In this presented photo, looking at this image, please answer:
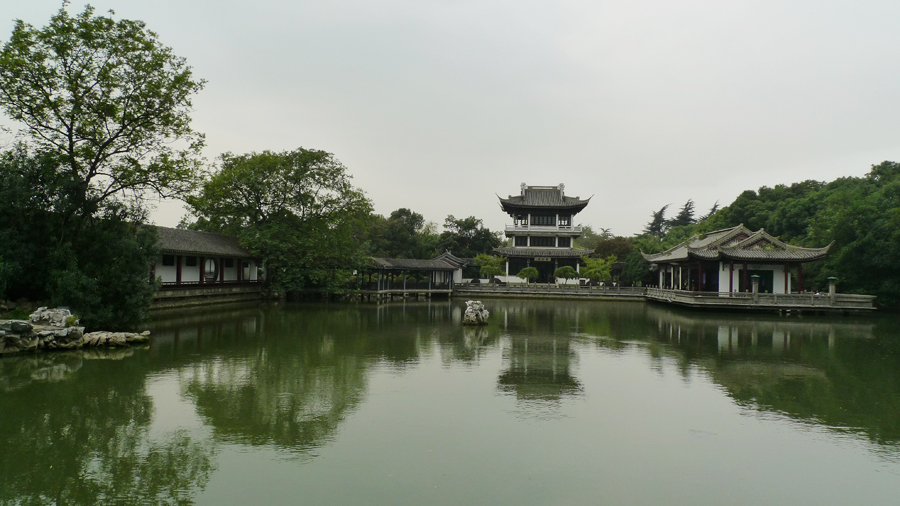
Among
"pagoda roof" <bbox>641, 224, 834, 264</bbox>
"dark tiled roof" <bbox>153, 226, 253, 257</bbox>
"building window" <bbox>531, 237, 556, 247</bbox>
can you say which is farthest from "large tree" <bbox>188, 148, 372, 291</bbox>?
"pagoda roof" <bbox>641, 224, 834, 264</bbox>

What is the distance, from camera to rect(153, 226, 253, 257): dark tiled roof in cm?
2394

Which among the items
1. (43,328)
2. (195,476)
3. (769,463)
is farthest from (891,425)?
(43,328)

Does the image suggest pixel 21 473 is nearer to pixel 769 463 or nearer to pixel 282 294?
pixel 769 463

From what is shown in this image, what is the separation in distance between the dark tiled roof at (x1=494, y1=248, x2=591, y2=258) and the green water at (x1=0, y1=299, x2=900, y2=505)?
1077 inches

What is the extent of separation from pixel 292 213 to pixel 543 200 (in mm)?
22398

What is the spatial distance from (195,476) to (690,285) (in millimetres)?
31595

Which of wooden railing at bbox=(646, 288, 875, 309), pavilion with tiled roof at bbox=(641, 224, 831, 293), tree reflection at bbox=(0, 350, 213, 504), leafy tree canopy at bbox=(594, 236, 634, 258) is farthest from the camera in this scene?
leafy tree canopy at bbox=(594, 236, 634, 258)

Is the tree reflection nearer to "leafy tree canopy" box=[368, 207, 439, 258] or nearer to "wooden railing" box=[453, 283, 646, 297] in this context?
"wooden railing" box=[453, 283, 646, 297]

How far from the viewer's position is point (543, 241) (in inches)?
1724

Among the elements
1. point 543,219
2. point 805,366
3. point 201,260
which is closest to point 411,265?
point 201,260

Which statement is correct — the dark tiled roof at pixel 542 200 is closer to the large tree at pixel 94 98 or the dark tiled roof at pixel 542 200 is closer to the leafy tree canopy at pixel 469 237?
the leafy tree canopy at pixel 469 237

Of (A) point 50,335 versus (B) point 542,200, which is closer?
(A) point 50,335

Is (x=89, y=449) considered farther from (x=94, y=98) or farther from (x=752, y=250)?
(x=752, y=250)

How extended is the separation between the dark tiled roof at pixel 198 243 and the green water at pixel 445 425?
11317 millimetres
